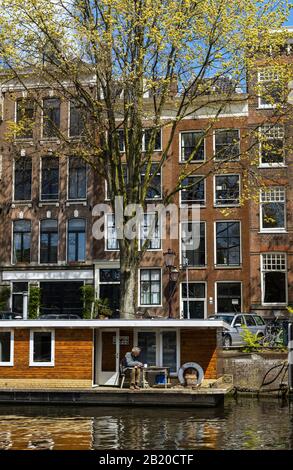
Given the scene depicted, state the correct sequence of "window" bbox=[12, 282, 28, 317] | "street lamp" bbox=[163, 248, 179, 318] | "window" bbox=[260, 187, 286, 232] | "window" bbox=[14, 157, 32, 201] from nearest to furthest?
"street lamp" bbox=[163, 248, 179, 318] < "window" bbox=[260, 187, 286, 232] < "window" bbox=[12, 282, 28, 317] < "window" bbox=[14, 157, 32, 201]

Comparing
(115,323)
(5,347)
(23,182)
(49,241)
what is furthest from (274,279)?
(5,347)

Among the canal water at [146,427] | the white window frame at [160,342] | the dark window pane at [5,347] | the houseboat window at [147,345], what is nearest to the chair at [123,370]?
the houseboat window at [147,345]

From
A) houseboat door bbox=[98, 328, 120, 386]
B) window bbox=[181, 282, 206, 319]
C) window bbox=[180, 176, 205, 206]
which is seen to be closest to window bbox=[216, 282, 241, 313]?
window bbox=[181, 282, 206, 319]

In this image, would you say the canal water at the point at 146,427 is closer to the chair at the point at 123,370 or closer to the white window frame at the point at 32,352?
the chair at the point at 123,370

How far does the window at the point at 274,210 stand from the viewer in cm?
3588

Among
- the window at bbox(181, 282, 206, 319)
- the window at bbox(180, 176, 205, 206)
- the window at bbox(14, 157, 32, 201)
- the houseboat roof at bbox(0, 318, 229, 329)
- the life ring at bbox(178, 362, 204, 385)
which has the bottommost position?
the life ring at bbox(178, 362, 204, 385)

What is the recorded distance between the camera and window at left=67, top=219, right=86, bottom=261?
3800 centimetres

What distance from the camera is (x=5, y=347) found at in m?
21.9

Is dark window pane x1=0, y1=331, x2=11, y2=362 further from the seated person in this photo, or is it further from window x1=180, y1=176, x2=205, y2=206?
window x1=180, y1=176, x2=205, y2=206

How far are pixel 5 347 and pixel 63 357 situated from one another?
1.92 m

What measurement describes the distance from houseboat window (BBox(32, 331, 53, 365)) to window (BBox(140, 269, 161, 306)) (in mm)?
15422

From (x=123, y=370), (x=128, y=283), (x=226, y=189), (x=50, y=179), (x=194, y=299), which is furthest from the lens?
(x=50, y=179)

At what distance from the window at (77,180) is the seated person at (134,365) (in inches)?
740

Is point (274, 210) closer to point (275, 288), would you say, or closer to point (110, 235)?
point (275, 288)
